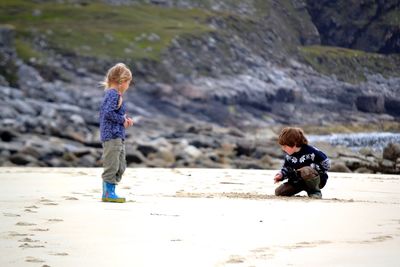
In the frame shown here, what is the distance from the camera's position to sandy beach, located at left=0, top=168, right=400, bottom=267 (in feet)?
14.7

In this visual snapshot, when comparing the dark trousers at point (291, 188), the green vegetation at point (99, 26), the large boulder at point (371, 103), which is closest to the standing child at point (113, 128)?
the dark trousers at point (291, 188)

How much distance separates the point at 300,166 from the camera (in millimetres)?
8602

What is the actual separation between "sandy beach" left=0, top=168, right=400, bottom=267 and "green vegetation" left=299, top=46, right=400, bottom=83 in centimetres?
7720

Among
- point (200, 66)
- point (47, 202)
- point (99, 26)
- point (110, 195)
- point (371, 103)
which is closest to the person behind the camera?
point (47, 202)

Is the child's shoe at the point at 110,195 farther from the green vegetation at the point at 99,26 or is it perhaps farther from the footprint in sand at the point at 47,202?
the green vegetation at the point at 99,26

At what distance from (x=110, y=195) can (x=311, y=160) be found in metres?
2.22

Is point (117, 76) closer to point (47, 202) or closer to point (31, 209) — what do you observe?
point (47, 202)

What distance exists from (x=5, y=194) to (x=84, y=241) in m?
3.73

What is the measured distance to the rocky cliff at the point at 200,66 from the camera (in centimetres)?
5375

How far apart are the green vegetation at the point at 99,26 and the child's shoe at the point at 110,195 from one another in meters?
56.2

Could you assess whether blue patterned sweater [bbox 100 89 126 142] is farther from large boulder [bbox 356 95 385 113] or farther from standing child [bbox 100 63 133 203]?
large boulder [bbox 356 95 385 113]

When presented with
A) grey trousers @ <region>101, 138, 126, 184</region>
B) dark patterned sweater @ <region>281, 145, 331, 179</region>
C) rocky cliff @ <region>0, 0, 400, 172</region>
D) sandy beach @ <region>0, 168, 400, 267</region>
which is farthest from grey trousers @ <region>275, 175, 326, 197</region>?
rocky cliff @ <region>0, 0, 400, 172</region>

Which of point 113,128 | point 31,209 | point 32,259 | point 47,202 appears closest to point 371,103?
point 113,128

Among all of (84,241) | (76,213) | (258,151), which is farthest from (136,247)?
(258,151)
